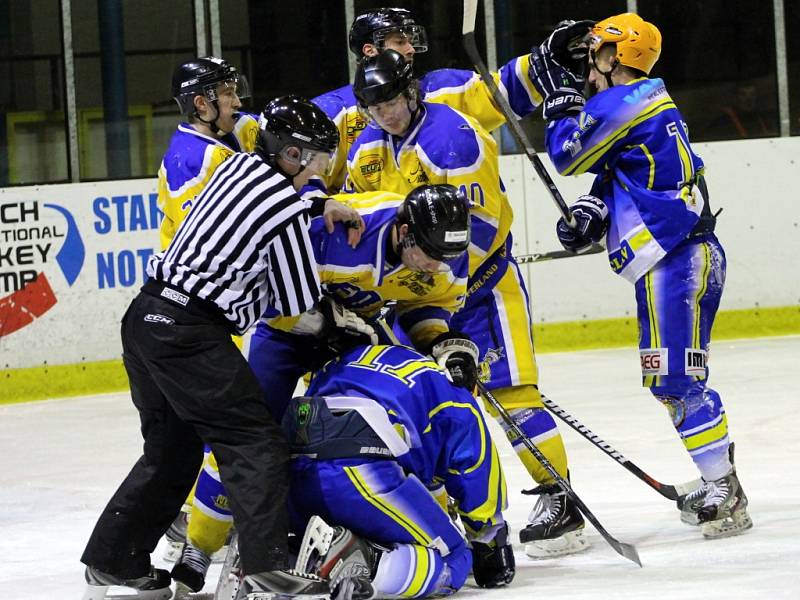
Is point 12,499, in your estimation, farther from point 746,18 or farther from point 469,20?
point 746,18

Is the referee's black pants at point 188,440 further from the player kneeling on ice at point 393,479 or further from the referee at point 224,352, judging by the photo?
the player kneeling on ice at point 393,479

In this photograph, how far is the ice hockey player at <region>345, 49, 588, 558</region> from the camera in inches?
131

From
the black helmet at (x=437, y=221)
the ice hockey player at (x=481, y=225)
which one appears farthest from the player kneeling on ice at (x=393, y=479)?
the ice hockey player at (x=481, y=225)

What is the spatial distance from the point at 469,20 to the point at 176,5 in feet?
10.9

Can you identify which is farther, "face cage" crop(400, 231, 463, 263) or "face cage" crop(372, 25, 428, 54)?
"face cage" crop(372, 25, 428, 54)

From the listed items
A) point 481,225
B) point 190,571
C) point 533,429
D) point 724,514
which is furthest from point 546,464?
point 190,571

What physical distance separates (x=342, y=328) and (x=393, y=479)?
369mm

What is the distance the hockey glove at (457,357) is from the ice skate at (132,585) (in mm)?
688

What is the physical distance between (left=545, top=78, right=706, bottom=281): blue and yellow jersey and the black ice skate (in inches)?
47.7

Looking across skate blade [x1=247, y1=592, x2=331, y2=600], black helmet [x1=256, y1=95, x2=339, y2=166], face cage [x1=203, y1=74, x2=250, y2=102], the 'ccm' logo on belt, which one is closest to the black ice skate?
skate blade [x1=247, y1=592, x2=331, y2=600]

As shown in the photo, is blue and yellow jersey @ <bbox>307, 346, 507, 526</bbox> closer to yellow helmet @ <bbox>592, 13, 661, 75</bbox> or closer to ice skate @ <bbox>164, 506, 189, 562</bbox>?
ice skate @ <bbox>164, 506, 189, 562</bbox>

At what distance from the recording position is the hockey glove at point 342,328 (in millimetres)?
2992

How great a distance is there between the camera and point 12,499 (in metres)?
4.19

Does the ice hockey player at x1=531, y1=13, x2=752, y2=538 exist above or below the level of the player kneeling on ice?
above
